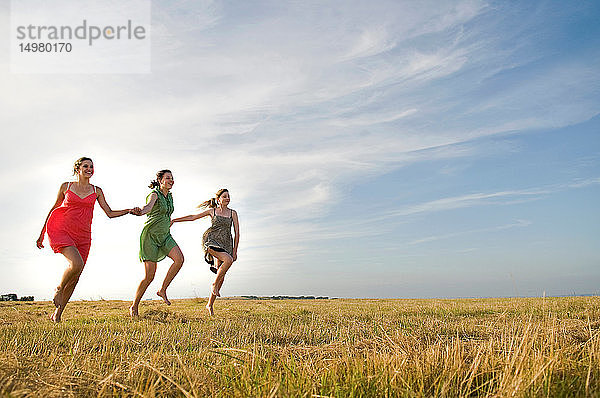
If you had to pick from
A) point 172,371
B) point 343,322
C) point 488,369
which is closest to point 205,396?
point 172,371

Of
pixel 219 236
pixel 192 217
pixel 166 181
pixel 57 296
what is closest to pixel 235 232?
pixel 219 236

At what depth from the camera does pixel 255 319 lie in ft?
30.2

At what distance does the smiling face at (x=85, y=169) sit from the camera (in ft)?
29.8

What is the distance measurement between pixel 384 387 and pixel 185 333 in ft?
14.0

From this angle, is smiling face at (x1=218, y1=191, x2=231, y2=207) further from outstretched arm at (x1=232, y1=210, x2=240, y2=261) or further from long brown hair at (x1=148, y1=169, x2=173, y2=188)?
long brown hair at (x1=148, y1=169, x2=173, y2=188)

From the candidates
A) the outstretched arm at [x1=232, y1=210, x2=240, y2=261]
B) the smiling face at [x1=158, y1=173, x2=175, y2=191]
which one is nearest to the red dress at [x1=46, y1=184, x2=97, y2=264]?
the smiling face at [x1=158, y1=173, x2=175, y2=191]

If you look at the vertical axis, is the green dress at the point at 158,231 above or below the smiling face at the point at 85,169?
below

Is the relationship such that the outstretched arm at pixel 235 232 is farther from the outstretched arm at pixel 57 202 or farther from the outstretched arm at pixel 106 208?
the outstretched arm at pixel 57 202

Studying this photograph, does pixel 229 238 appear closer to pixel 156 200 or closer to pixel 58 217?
pixel 156 200

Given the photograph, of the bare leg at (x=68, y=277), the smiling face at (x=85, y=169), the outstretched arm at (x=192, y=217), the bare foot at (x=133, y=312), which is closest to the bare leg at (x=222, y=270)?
the outstretched arm at (x=192, y=217)

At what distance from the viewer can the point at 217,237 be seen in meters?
11.3

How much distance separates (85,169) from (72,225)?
1.04 meters

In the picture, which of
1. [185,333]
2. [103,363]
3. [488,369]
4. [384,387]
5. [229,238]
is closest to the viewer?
[384,387]

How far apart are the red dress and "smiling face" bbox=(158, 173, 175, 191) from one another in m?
1.59
